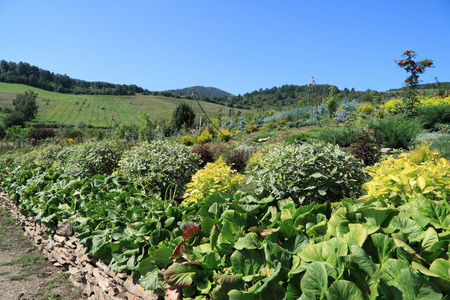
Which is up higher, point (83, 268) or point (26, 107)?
point (26, 107)

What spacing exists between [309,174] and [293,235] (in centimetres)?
145

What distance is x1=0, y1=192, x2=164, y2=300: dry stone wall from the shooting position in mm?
2412

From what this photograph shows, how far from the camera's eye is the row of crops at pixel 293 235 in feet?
4.31

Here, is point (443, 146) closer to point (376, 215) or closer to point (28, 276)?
point (376, 215)

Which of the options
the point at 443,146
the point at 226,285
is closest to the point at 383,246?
the point at 226,285

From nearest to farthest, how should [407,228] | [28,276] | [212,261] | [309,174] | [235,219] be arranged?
[407,228] → [212,261] → [235,219] → [309,174] → [28,276]

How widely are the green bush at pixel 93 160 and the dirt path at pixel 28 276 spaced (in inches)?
62.3

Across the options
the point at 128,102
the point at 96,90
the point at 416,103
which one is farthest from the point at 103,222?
the point at 96,90

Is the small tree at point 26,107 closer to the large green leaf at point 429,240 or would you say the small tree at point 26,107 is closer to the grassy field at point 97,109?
the grassy field at point 97,109

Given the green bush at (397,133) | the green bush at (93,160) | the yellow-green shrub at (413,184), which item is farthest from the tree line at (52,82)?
the yellow-green shrub at (413,184)

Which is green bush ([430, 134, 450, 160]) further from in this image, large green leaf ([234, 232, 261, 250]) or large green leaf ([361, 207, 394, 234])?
large green leaf ([234, 232, 261, 250])

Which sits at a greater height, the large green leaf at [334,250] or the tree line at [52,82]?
the tree line at [52,82]

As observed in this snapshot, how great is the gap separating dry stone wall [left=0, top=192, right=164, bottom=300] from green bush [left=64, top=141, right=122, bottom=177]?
124 centimetres

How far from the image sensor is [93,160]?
595 centimetres
